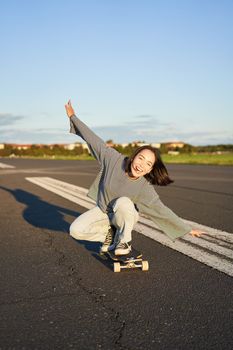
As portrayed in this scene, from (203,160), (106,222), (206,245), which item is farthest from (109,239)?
(203,160)

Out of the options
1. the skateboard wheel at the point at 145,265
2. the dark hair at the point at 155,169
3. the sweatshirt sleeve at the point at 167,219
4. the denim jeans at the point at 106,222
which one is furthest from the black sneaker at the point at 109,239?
the dark hair at the point at 155,169

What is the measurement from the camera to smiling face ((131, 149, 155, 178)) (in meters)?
4.39

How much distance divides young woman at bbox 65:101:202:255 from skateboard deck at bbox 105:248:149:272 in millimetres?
82

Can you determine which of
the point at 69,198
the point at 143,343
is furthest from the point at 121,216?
the point at 69,198

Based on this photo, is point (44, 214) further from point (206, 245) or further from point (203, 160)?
point (203, 160)

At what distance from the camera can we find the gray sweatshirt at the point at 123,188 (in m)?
4.62

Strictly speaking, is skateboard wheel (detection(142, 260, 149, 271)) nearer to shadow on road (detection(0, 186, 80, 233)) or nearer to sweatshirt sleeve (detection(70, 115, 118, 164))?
sweatshirt sleeve (detection(70, 115, 118, 164))

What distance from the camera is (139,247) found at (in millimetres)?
5504

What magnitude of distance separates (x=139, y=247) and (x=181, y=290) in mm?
1696

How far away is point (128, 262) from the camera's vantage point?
177 inches

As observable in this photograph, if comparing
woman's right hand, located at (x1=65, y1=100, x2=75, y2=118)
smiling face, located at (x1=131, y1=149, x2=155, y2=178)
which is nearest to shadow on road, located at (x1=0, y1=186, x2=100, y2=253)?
smiling face, located at (x1=131, y1=149, x2=155, y2=178)

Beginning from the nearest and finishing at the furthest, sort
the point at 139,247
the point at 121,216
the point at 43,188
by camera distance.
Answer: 1. the point at 121,216
2. the point at 139,247
3. the point at 43,188

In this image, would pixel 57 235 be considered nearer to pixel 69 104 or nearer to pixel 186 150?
pixel 69 104

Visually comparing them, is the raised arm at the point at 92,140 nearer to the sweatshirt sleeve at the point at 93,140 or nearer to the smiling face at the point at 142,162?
the sweatshirt sleeve at the point at 93,140
